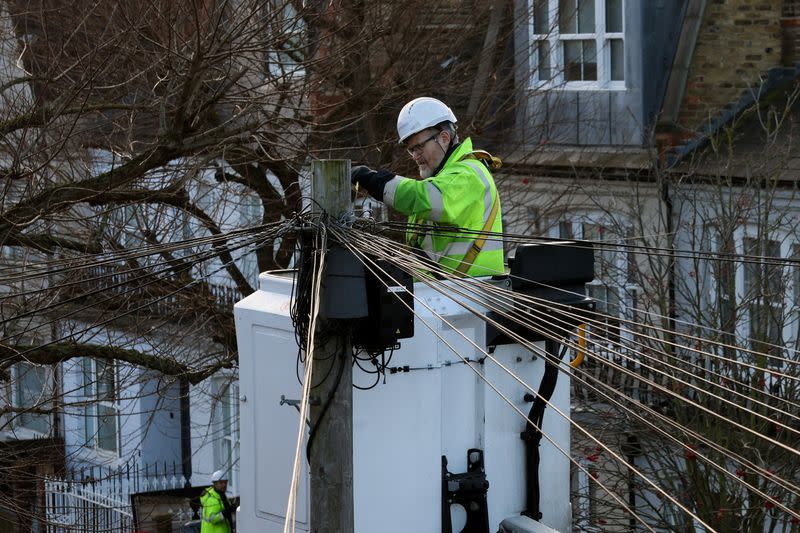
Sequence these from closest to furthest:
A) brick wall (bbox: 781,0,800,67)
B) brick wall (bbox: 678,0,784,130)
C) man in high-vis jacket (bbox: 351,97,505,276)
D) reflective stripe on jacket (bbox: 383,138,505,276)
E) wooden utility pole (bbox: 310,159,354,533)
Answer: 1. wooden utility pole (bbox: 310,159,354,533)
2. reflective stripe on jacket (bbox: 383,138,505,276)
3. man in high-vis jacket (bbox: 351,97,505,276)
4. brick wall (bbox: 781,0,800,67)
5. brick wall (bbox: 678,0,784,130)

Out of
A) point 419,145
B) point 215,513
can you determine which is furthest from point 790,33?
point 419,145

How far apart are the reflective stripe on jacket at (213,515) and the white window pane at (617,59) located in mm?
7810

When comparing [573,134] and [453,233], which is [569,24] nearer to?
[573,134]

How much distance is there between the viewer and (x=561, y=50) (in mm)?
18469

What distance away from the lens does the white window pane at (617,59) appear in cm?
1912

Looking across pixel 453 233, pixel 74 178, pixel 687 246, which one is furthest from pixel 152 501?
pixel 453 233

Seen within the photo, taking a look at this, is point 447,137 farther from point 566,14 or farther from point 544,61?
point 566,14

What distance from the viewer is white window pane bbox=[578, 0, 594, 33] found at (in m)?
18.9

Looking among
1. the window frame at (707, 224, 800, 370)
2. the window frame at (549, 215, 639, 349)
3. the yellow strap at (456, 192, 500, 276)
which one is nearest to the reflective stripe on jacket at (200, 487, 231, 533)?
the window frame at (549, 215, 639, 349)

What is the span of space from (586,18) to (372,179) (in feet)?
40.7

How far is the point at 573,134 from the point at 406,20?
160 inches

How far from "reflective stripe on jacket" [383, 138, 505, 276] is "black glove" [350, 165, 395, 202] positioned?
5cm

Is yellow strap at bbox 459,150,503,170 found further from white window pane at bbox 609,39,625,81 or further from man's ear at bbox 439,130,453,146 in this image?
white window pane at bbox 609,39,625,81

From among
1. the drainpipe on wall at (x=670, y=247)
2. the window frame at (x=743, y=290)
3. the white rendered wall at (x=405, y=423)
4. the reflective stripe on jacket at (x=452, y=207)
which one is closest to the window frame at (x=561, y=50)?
the drainpipe on wall at (x=670, y=247)
